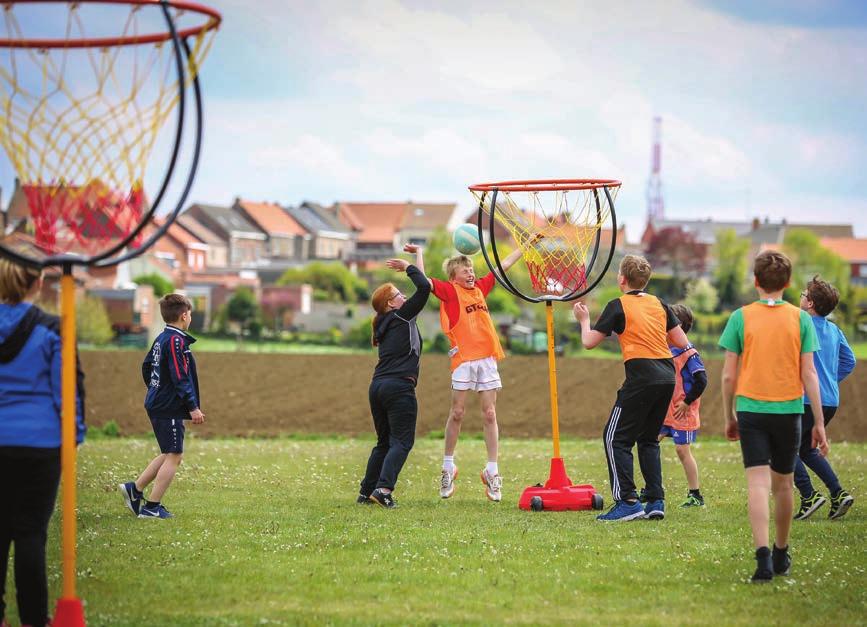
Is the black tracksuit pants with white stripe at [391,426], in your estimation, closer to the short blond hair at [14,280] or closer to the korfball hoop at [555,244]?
the korfball hoop at [555,244]

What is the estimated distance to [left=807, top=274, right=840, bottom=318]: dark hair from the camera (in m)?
9.95

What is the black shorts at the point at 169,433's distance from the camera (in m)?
10.0

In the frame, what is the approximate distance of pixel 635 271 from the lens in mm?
9930

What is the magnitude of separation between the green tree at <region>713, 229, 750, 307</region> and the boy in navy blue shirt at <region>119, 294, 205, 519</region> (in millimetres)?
86604

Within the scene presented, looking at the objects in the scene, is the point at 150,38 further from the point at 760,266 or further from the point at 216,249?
the point at 216,249

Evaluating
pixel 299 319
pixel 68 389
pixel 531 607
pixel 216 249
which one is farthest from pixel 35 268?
pixel 216 249

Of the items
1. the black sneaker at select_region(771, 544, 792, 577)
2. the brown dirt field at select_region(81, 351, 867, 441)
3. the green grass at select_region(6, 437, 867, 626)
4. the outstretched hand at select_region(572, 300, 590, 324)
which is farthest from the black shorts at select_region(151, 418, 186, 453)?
the brown dirt field at select_region(81, 351, 867, 441)

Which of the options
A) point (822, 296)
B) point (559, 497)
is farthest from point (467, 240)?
point (822, 296)

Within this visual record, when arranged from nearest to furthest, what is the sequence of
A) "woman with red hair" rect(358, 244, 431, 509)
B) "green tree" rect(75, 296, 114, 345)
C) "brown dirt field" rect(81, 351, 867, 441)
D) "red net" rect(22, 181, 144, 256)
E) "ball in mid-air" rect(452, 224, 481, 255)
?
1. "red net" rect(22, 181, 144, 256)
2. "woman with red hair" rect(358, 244, 431, 509)
3. "ball in mid-air" rect(452, 224, 481, 255)
4. "brown dirt field" rect(81, 351, 867, 441)
5. "green tree" rect(75, 296, 114, 345)

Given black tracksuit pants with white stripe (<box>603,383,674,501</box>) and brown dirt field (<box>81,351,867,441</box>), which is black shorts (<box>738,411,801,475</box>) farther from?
brown dirt field (<box>81,351,867,441</box>)

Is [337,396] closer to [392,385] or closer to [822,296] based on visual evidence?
[392,385]

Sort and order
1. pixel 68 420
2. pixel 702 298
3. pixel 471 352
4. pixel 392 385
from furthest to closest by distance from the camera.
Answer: pixel 702 298, pixel 471 352, pixel 392 385, pixel 68 420

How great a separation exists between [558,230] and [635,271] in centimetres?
193

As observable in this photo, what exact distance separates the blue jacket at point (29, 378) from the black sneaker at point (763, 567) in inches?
169
